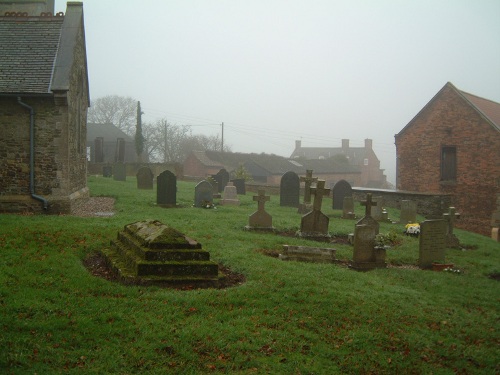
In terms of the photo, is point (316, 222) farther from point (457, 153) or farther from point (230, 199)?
point (457, 153)

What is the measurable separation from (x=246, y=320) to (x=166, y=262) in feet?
6.83

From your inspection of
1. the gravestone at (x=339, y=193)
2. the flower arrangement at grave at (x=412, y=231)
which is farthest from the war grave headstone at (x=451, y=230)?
the gravestone at (x=339, y=193)

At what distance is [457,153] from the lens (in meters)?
31.3

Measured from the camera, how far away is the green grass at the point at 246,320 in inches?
240

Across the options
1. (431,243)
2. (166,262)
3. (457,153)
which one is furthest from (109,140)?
Answer: (166,262)

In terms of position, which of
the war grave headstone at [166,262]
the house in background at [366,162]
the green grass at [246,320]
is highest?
the house in background at [366,162]

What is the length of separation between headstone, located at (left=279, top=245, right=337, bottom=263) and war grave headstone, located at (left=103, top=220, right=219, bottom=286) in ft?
10.0

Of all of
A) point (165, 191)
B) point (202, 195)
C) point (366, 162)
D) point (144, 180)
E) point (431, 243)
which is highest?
point (366, 162)

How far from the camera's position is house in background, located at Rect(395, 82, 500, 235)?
29.4 metres

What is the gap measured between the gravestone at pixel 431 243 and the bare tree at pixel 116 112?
76754 mm

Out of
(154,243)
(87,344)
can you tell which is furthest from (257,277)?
(87,344)

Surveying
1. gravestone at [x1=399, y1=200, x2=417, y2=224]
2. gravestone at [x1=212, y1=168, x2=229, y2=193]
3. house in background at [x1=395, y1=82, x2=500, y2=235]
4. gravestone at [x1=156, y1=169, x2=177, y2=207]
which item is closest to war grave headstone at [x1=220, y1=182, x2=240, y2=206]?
gravestone at [x1=156, y1=169, x2=177, y2=207]

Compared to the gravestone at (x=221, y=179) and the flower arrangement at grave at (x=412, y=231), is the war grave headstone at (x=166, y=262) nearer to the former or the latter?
the flower arrangement at grave at (x=412, y=231)

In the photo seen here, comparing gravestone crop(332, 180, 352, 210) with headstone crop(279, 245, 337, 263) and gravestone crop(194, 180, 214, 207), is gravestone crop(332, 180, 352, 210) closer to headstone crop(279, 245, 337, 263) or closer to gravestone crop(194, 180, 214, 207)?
gravestone crop(194, 180, 214, 207)
